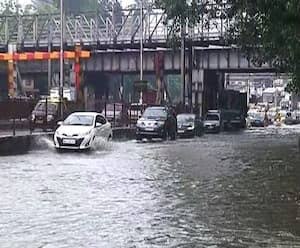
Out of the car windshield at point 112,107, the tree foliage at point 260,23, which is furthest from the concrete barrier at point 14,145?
the car windshield at point 112,107

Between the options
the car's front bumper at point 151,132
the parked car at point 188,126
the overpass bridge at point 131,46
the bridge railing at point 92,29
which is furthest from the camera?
the overpass bridge at point 131,46

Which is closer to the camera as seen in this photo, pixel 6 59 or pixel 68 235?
pixel 68 235

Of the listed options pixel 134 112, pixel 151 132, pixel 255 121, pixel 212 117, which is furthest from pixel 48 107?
pixel 255 121

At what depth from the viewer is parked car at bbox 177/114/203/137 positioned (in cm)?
4347

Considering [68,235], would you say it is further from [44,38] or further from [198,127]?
[44,38]

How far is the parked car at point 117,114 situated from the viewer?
145ft

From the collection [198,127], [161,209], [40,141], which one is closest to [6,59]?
[198,127]

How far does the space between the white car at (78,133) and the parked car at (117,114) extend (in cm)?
1564

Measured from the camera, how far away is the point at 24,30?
7331 cm

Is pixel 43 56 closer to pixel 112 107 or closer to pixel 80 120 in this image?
pixel 112 107

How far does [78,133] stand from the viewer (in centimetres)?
2653

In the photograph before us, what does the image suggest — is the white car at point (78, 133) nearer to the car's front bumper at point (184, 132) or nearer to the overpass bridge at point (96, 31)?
the car's front bumper at point (184, 132)

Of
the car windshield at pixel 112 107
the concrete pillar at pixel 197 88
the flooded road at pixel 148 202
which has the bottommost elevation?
the flooded road at pixel 148 202

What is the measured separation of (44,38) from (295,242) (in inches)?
2567
